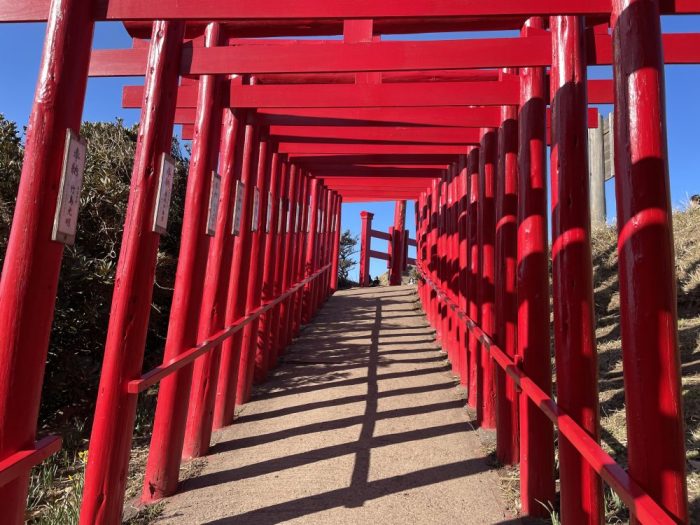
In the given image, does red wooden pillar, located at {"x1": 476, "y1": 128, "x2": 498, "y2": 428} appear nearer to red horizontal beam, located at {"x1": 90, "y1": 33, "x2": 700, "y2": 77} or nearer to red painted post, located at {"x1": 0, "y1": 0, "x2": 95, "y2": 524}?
red horizontal beam, located at {"x1": 90, "y1": 33, "x2": 700, "y2": 77}

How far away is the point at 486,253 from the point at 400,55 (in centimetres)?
225

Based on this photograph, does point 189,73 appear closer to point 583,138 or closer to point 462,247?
point 583,138

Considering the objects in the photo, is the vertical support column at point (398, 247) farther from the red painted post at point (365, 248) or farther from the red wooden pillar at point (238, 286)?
the red wooden pillar at point (238, 286)

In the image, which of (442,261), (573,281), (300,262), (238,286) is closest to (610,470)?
(573,281)

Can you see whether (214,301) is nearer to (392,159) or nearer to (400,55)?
(400,55)

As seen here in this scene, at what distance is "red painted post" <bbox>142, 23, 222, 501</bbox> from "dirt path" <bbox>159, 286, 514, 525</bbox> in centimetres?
23

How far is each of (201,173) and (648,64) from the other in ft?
9.18

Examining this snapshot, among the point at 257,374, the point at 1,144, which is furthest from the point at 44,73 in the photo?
the point at 257,374

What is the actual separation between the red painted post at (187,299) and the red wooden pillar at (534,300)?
2121 mm

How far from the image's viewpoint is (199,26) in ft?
14.0

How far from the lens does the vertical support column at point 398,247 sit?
17.5 m

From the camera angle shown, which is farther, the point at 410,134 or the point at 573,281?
the point at 410,134

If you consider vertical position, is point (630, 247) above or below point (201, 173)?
below

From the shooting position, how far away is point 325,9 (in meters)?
2.67
